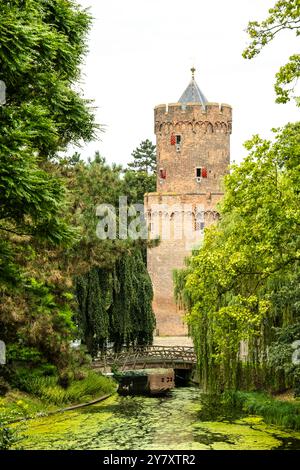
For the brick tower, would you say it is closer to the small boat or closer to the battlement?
the battlement

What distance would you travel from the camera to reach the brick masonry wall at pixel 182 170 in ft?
134

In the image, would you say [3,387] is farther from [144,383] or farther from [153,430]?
[144,383]

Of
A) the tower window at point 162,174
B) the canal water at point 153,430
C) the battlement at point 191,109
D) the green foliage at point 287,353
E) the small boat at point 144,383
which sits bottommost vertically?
the small boat at point 144,383

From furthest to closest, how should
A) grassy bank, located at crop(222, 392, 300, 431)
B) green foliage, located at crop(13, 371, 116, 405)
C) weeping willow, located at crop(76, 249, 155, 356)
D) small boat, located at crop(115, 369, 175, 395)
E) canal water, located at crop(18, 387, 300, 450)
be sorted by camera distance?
weeping willow, located at crop(76, 249, 155, 356), small boat, located at crop(115, 369, 175, 395), green foliage, located at crop(13, 371, 116, 405), grassy bank, located at crop(222, 392, 300, 431), canal water, located at crop(18, 387, 300, 450)

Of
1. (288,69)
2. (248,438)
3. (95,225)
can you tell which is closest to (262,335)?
(248,438)

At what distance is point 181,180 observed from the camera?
42.9 meters

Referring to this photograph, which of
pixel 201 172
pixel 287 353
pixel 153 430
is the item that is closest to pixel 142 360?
pixel 153 430

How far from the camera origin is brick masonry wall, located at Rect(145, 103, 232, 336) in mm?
40906

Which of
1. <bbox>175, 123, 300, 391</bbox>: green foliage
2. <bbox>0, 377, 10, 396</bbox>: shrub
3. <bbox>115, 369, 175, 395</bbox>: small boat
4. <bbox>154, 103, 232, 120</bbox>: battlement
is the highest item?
<bbox>154, 103, 232, 120</bbox>: battlement

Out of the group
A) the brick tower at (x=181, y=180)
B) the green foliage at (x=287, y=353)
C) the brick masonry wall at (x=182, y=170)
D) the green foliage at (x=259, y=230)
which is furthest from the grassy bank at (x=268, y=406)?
the brick masonry wall at (x=182, y=170)

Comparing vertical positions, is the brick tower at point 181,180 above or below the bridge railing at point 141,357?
above

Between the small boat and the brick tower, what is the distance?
1586 cm

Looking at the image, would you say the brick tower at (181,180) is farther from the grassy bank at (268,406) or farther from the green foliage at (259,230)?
the green foliage at (259,230)

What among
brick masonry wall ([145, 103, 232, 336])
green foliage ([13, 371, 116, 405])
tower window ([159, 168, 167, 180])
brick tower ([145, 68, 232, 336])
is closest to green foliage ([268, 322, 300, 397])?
green foliage ([13, 371, 116, 405])
